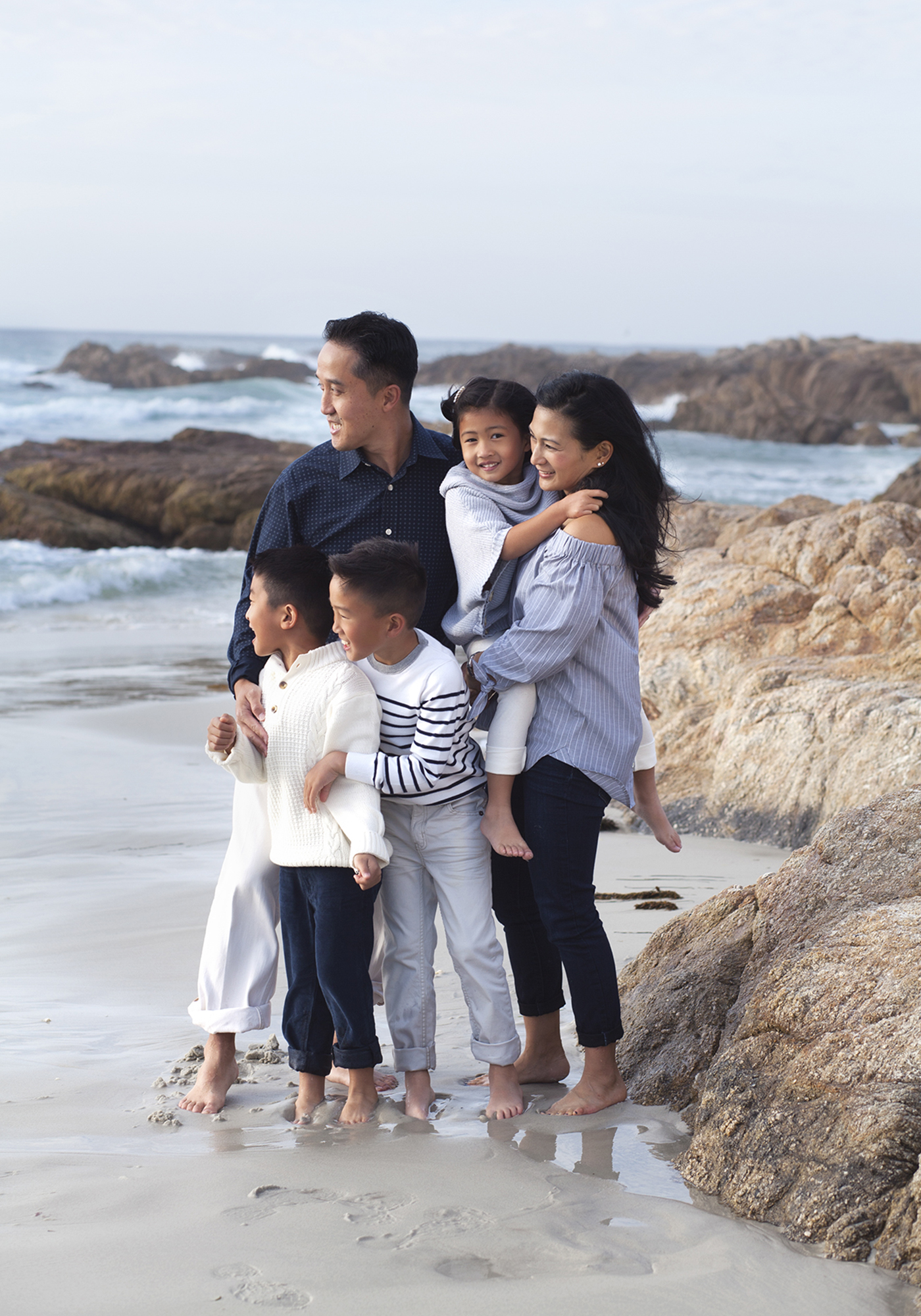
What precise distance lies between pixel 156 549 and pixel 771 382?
39.2m

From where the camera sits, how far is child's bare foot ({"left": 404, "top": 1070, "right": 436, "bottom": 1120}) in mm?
2787

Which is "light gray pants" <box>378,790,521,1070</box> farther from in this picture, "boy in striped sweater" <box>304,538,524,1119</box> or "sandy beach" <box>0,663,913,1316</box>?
"sandy beach" <box>0,663,913,1316</box>

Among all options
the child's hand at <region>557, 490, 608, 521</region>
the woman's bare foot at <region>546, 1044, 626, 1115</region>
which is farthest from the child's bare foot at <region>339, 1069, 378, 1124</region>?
the child's hand at <region>557, 490, 608, 521</region>

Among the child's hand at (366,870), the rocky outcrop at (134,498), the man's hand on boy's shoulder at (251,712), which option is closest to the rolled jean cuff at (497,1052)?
the child's hand at (366,870)

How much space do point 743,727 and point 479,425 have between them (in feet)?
8.82

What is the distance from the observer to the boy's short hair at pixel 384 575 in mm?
2705

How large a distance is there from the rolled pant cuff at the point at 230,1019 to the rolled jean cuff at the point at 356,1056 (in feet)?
0.86

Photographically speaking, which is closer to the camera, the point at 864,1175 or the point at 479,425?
the point at 864,1175

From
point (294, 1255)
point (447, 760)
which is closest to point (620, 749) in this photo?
point (447, 760)

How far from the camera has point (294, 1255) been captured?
6.82 ft

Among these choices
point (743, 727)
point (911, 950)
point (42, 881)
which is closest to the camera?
point (911, 950)

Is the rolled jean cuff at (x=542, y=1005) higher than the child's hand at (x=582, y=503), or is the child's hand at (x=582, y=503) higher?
the child's hand at (x=582, y=503)

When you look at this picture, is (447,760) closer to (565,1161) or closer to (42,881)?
(565,1161)

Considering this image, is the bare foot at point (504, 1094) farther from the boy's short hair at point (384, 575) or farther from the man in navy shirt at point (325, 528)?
the boy's short hair at point (384, 575)
